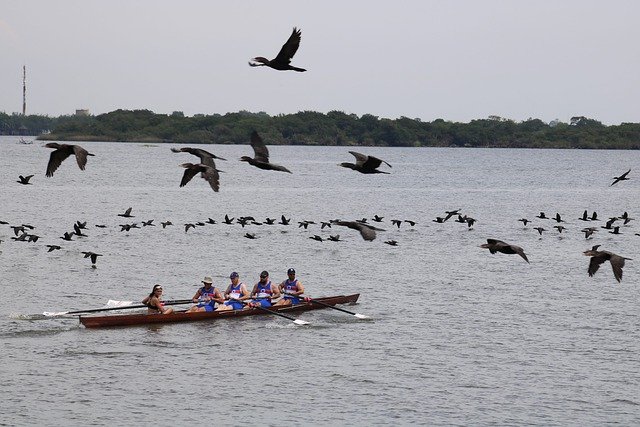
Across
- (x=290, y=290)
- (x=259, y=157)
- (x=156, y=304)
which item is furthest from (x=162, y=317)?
(x=259, y=157)

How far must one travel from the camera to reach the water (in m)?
25.6

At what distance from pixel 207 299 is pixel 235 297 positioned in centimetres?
103

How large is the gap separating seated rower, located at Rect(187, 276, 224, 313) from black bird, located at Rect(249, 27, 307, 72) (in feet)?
52.3

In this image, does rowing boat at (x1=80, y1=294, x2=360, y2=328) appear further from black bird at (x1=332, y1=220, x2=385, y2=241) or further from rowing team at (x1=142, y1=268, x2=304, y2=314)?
black bird at (x1=332, y1=220, x2=385, y2=241)

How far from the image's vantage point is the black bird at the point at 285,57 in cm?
1888

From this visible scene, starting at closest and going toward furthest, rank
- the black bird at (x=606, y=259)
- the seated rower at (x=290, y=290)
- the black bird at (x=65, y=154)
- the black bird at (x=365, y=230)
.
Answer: the black bird at (x=65, y=154), the black bird at (x=365, y=230), the black bird at (x=606, y=259), the seated rower at (x=290, y=290)

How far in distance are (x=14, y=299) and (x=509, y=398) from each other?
19.5m

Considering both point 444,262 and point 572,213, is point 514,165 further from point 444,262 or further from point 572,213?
point 444,262

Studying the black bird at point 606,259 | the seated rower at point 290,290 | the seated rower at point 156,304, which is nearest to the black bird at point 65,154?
the black bird at point 606,259

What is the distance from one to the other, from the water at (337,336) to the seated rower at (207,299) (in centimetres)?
60

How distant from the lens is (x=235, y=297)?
34.8m

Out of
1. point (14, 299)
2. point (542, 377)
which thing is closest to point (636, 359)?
point (542, 377)

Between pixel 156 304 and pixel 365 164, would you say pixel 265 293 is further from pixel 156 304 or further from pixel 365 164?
pixel 365 164

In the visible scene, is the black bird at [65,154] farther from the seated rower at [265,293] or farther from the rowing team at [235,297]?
the seated rower at [265,293]
